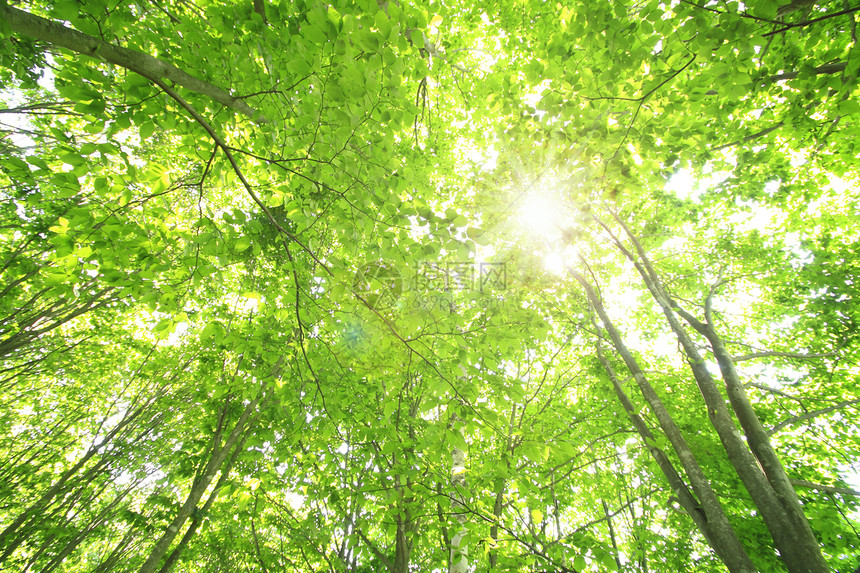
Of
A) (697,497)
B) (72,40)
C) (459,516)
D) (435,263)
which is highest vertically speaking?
(435,263)

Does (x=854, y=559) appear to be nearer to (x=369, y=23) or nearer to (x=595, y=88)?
(x=595, y=88)

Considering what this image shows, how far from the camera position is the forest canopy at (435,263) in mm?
1984

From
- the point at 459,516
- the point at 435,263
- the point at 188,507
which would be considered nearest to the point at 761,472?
the point at 459,516

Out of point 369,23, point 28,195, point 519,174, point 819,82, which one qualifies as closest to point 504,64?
point 519,174

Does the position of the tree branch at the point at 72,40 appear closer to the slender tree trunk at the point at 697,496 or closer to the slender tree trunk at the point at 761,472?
the slender tree trunk at the point at 697,496

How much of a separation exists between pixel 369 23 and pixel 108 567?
12.0 metres

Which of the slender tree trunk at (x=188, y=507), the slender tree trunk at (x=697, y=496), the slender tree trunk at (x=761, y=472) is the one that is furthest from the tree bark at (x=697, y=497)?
the slender tree trunk at (x=188, y=507)

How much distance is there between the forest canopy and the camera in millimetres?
1984

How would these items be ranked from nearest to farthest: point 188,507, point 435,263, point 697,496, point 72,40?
point 72,40, point 435,263, point 697,496, point 188,507

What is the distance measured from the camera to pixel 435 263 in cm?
295

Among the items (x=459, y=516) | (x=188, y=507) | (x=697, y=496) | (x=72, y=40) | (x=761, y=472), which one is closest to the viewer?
(x=72, y=40)

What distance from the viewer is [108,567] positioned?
6.98 metres

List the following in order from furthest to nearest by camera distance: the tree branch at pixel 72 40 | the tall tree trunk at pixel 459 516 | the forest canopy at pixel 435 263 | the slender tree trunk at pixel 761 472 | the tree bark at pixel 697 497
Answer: the tree bark at pixel 697 497 < the slender tree trunk at pixel 761 472 < the tall tree trunk at pixel 459 516 < the forest canopy at pixel 435 263 < the tree branch at pixel 72 40

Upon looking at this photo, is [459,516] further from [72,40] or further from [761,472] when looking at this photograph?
[72,40]
